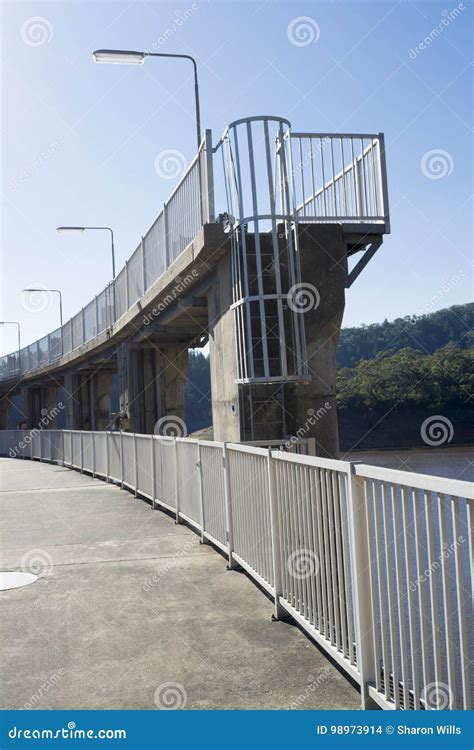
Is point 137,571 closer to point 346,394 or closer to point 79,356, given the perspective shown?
point 79,356

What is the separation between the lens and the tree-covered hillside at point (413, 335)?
97.2 m

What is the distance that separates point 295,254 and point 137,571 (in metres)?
4.79

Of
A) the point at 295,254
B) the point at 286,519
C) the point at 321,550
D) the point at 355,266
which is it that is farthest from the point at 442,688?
the point at 355,266
